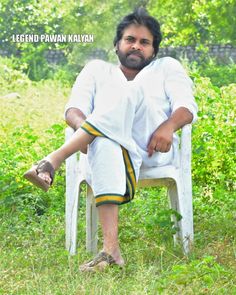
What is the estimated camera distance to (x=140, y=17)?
3.81m

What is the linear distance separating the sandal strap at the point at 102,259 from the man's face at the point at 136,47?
33.3 inches

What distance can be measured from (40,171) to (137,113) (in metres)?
0.49

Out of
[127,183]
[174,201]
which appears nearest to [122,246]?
[174,201]

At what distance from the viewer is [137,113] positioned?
3594 mm

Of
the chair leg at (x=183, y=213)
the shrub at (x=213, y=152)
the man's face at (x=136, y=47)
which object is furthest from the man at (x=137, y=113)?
the shrub at (x=213, y=152)

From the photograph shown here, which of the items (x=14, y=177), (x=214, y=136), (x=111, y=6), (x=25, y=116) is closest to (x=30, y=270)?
(x=14, y=177)

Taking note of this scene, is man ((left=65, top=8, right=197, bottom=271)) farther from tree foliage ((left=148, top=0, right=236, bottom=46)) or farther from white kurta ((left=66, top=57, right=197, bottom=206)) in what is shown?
tree foliage ((left=148, top=0, right=236, bottom=46))

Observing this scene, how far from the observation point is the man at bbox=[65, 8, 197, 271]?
11.0 feet

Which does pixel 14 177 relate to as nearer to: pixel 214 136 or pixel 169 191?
pixel 214 136

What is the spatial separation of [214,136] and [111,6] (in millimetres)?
5373

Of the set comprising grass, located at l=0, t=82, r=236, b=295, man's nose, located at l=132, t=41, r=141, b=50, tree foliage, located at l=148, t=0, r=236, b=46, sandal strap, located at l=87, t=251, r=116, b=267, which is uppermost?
tree foliage, located at l=148, t=0, r=236, b=46

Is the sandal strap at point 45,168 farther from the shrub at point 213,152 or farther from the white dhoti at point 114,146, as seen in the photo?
the shrub at point 213,152

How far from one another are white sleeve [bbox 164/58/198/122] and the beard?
0.10 metres

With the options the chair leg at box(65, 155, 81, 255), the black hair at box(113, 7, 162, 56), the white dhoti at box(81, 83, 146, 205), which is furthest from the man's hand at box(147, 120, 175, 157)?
the black hair at box(113, 7, 162, 56)
